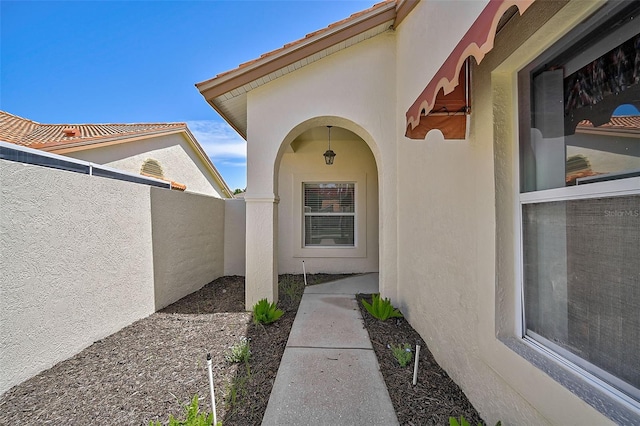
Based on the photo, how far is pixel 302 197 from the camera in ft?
27.7

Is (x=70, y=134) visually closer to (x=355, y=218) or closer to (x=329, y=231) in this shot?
(x=329, y=231)

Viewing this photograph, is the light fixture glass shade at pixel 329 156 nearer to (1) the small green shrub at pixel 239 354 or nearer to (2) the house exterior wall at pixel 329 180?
(2) the house exterior wall at pixel 329 180

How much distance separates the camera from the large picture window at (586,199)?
1.46 m

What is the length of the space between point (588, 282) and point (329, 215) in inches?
273

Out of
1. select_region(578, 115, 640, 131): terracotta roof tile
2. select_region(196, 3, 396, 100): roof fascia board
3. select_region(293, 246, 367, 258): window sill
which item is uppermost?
select_region(196, 3, 396, 100): roof fascia board

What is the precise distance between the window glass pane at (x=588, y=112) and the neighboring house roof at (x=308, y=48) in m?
3.67

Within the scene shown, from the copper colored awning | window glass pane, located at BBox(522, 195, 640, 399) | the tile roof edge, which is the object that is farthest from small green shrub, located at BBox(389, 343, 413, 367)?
the tile roof edge

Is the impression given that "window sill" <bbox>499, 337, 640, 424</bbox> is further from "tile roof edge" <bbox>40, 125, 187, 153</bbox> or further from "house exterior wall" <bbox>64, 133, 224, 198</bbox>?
"house exterior wall" <bbox>64, 133, 224, 198</bbox>

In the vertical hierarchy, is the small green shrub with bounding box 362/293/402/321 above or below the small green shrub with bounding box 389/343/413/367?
above

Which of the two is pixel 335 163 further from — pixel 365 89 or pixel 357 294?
pixel 357 294

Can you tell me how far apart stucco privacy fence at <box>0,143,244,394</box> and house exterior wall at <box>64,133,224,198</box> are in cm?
635

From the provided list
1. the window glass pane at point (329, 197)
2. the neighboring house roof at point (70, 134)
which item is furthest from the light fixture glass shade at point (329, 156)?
the neighboring house roof at point (70, 134)

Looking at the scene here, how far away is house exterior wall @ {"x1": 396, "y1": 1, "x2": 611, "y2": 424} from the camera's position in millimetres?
1822

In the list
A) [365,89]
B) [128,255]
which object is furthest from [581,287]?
[128,255]
